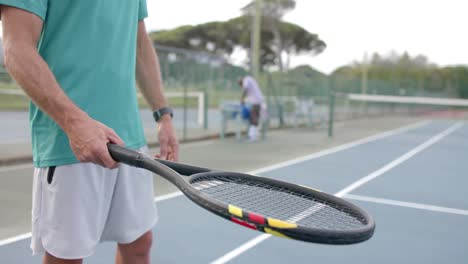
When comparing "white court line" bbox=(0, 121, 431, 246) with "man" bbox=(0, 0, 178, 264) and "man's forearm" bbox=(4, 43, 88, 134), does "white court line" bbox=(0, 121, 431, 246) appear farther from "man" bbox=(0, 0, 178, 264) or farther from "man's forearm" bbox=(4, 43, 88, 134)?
"man's forearm" bbox=(4, 43, 88, 134)

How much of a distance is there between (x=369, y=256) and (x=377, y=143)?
7870 mm

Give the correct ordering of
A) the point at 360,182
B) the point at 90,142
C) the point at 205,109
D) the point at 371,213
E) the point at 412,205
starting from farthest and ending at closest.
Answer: the point at 205,109, the point at 360,182, the point at 412,205, the point at 371,213, the point at 90,142

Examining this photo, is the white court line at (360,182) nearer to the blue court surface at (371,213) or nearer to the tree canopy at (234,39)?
the blue court surface at (371,213)

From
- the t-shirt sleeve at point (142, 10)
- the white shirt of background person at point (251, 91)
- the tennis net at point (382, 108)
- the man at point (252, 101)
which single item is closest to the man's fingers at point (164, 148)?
the t-shirt sleeve at point (142, 10)

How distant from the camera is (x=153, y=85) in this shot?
1.95m

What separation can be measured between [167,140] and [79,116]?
597mm

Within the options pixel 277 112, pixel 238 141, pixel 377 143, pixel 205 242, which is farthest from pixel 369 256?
pixel 277 112

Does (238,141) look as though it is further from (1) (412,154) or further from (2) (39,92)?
(2) (39,92)

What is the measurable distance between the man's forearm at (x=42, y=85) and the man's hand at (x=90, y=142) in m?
0.02

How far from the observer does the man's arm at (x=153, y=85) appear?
1.92 meters

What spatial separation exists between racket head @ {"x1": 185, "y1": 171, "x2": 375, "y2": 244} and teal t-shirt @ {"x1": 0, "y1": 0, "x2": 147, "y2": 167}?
35 cm

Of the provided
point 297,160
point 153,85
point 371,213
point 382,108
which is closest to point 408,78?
point 382,108

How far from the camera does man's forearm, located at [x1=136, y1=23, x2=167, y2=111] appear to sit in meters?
1.92

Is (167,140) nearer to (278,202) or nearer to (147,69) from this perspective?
(147,69)
